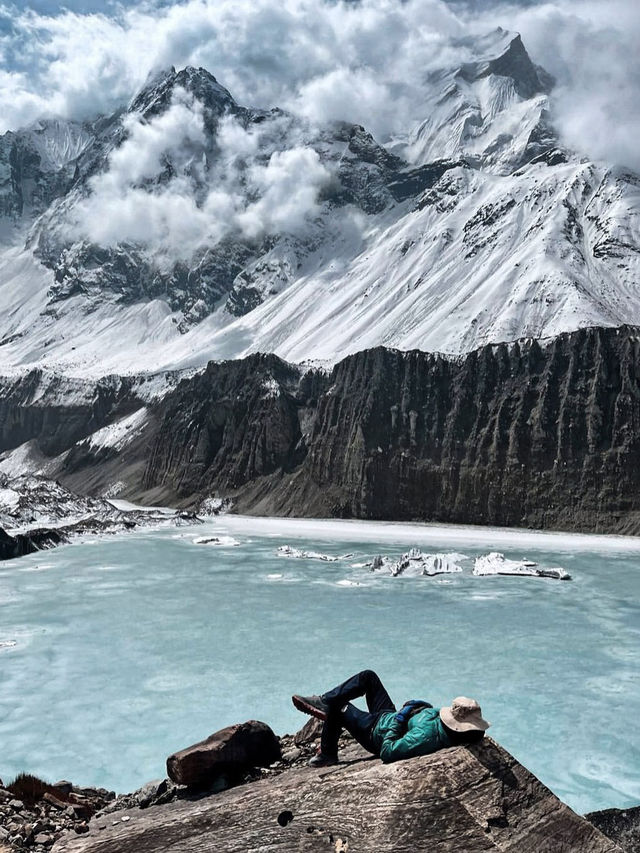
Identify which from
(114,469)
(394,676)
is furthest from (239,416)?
(394,676)

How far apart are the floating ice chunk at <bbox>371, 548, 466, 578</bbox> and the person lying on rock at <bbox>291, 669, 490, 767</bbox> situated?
3826 centimetres

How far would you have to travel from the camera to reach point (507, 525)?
6750 cm

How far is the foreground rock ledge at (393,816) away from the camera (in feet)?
16.7

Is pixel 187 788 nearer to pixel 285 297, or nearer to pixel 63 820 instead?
pixel 63 820

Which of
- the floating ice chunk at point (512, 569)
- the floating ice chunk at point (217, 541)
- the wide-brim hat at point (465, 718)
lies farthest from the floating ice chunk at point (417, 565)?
the wide-brim hat at point (465, 718)

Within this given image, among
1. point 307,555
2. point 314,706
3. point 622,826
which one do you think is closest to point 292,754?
point 314,706

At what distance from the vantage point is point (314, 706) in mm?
7305

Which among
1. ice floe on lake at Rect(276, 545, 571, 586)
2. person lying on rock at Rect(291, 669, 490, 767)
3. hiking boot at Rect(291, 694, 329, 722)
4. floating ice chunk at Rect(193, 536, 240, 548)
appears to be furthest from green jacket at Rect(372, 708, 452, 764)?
floating ice chunk at Rect(193, 536, 240, 548)

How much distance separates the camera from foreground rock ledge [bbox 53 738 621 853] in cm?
508

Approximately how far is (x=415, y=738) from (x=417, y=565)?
4072 cm

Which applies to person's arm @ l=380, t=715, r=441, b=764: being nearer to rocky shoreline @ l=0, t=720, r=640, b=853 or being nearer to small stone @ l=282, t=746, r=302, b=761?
rocky shoreline @ l=0, t=720, r=640, b=853

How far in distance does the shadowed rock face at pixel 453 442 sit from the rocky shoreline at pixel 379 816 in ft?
200

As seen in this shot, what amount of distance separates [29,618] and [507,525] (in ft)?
151

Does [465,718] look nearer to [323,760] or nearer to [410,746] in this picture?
Answer: [410,746]
